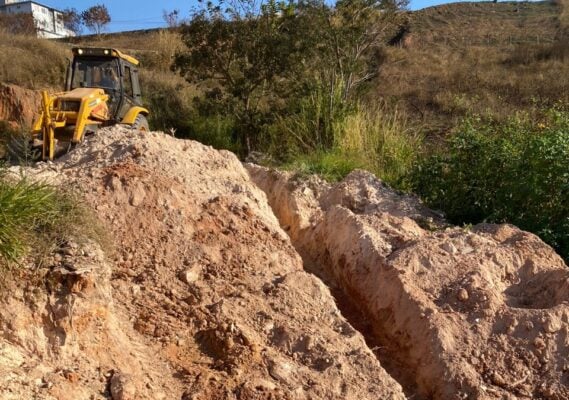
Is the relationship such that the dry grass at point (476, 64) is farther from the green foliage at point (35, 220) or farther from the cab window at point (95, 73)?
the green foliage at point (35, 220)

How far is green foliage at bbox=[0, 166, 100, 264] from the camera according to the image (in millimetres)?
2938

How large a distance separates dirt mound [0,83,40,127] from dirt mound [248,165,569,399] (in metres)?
12.6

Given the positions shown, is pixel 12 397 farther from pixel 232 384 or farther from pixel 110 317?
pixel 232 384

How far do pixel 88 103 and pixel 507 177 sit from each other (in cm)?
648

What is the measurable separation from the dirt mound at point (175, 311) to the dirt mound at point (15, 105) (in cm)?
1212

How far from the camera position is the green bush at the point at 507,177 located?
5.33 metres

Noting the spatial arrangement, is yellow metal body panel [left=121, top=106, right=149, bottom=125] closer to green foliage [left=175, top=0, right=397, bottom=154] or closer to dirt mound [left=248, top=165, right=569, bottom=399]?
green foliage [left=175, top=0, right=397, bottom=154]

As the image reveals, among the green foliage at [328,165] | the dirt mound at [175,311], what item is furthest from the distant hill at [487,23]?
the dirt mound at [175,311]

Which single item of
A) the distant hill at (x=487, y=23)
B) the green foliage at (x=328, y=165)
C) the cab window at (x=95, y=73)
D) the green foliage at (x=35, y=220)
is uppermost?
the distant hill at (x=487, y=23)

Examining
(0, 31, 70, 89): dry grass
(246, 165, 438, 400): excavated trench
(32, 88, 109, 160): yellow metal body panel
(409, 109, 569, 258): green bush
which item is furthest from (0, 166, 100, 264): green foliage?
(0, 31, 70, 89): dry grass

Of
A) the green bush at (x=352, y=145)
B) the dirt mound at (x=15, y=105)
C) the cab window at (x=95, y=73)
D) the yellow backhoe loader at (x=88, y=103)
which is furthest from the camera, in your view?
the dirt mound at (x=15, y=105)

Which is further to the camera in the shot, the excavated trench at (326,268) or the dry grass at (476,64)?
the dry grass at (476,64)

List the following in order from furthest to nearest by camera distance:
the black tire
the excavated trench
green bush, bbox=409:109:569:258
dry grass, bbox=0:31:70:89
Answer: dry grass, bbox=0:31:70:89 → the black tire → green bush, bbox=409:109:569:258 → the excavated trench

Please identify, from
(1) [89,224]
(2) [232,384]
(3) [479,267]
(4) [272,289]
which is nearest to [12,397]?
(2) [232,384]
